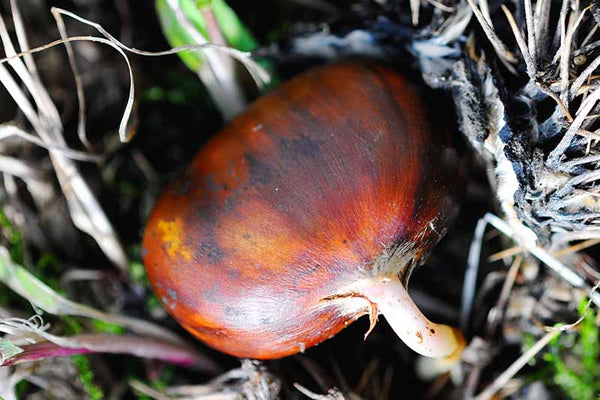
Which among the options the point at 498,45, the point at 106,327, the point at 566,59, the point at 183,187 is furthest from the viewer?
the point at 106,327

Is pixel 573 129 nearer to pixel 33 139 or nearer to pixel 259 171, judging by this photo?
pixel 259 171

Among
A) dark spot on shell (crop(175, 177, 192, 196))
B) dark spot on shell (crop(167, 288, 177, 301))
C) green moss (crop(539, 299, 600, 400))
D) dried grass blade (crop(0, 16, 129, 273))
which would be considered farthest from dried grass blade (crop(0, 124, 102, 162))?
green moss (crop(539, 299, 600, 400))

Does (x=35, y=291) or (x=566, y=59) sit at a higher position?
(x=566, y=59)

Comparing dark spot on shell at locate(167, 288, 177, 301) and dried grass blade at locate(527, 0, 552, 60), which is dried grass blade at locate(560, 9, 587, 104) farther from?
dark spot on shell at locate(167, 288, 177, 301)

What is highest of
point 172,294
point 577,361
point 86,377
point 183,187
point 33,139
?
point 33,139

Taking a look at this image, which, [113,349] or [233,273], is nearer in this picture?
[233,273]

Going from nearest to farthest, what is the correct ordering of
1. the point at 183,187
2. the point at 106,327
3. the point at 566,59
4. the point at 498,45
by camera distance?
the point at 566,59, the point at 498,45, the point at 183,187, the point at 106,327

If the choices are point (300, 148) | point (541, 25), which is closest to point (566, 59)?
point (541, 25)
